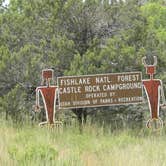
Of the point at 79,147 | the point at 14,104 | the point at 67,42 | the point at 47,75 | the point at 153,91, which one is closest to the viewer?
the point at 79,147

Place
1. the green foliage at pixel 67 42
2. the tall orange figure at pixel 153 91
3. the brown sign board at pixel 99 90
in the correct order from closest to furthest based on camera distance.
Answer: the brown sign board at pixel 99 90, the tall orange figure at pixel 153 91, the green foliage at pixel 67 42

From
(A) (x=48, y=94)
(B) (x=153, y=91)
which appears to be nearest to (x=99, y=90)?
(A) (x=48, y=94)

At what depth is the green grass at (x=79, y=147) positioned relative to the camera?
632 centimetres

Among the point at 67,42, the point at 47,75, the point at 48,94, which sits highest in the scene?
the point at 67,42

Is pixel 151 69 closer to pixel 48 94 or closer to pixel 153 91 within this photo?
pixel 153 91

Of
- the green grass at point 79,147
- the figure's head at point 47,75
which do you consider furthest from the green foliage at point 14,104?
the green grass at point 79,147

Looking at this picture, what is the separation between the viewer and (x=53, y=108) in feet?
33.2

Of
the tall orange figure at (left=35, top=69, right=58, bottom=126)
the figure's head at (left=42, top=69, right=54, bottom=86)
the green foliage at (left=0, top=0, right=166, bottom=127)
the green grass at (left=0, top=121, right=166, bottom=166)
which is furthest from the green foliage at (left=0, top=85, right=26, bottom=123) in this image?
the green grass at (left=0, top=121, right=166, bottom=166)

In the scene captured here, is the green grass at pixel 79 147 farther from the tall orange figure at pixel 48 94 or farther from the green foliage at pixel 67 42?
the green foliage at pixel 67 42

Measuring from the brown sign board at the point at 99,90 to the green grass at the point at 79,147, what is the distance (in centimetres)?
57

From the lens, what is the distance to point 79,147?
311 inches

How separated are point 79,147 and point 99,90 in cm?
242

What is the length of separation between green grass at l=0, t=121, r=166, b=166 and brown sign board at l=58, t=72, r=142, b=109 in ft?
1.86

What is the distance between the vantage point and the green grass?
632cm
